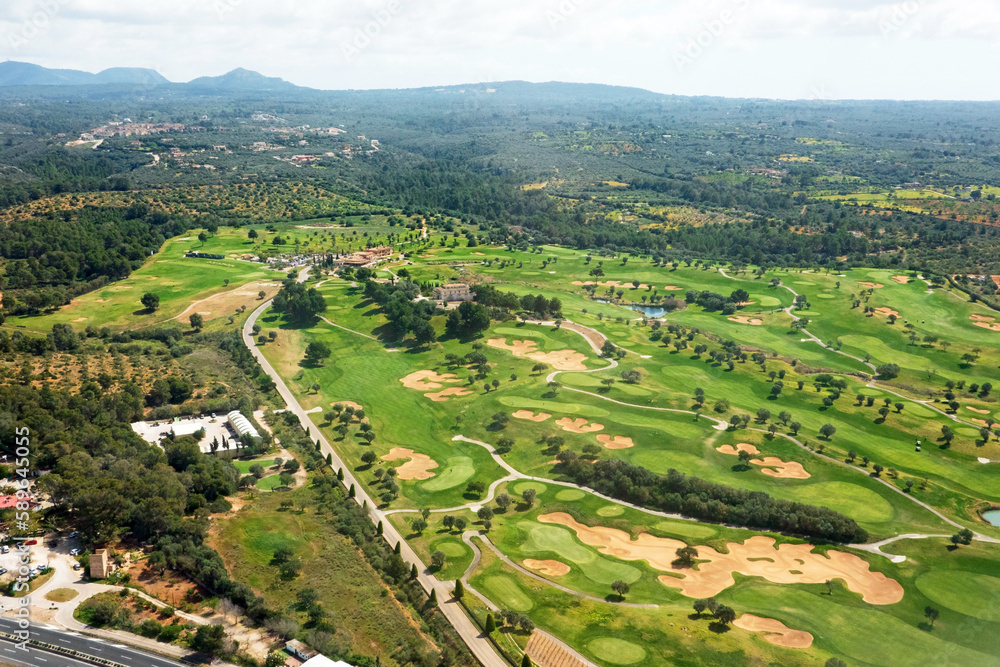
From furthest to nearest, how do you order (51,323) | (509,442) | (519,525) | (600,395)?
(51,323) → (600,395) → (509,442) → (519,525)

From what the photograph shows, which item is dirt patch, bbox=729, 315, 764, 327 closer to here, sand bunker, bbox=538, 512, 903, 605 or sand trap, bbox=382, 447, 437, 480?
sand bunker, bbox=538, 512, 903, 605

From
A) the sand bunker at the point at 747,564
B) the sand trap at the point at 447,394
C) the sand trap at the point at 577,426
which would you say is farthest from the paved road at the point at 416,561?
the sand trap at the point at 577,426

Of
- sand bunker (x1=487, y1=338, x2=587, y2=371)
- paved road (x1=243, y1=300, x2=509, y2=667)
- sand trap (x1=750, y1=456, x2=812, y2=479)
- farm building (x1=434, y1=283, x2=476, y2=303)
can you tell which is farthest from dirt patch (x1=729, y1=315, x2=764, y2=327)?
paved road (x1=243, y1=300, x2=509, y2=667)

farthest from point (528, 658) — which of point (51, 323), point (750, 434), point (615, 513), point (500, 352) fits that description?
point (51, 323)

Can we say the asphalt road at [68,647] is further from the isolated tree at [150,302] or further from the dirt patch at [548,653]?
the isolated tree at [150,302]

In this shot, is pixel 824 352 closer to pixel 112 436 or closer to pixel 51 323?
pixel 112 436

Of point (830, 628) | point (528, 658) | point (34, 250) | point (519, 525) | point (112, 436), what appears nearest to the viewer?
point (528, 658)
